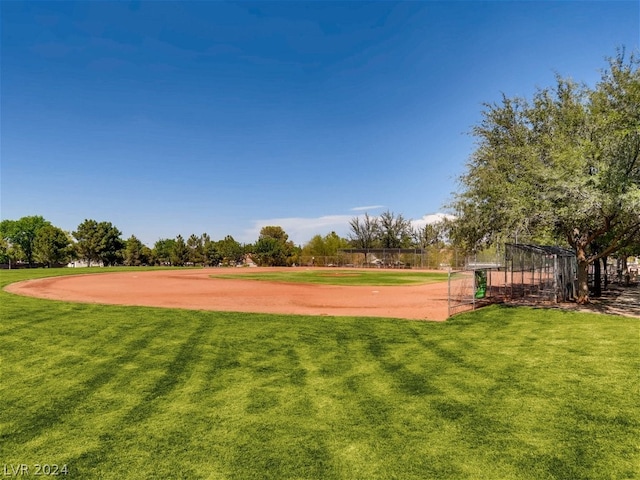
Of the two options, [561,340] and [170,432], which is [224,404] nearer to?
[170,432]

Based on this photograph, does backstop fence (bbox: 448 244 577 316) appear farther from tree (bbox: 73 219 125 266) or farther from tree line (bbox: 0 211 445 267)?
tree (bbox: 73 219 125 266)

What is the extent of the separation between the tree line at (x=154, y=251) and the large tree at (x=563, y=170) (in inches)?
2153

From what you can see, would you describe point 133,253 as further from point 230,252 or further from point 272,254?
point 272,254

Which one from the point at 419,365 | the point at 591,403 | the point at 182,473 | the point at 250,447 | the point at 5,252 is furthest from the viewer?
the point at 5,252

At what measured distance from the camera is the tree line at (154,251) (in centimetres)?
8100

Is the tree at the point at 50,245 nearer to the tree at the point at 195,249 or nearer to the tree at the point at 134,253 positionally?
the tree at the point at 134,253

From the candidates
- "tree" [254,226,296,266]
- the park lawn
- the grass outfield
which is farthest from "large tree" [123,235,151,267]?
the grass outfield

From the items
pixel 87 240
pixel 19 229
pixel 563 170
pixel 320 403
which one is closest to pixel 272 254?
pixel 87 240

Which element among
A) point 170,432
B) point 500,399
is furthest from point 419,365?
point 170,432

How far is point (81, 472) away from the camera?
15.3 ft

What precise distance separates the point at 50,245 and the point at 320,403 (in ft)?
286

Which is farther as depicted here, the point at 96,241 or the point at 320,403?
the point at 96,241

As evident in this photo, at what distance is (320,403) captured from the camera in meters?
6.67

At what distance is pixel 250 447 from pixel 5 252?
117291 millimetres
